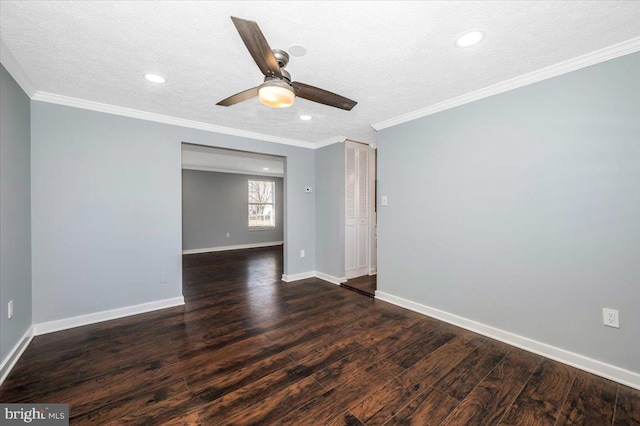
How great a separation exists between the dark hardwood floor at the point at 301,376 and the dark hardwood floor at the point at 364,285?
691mm

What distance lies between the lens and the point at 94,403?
169cm

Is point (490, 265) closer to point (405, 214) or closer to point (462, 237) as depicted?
point (462, 237)

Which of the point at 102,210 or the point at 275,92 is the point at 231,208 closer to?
the point at 102,210

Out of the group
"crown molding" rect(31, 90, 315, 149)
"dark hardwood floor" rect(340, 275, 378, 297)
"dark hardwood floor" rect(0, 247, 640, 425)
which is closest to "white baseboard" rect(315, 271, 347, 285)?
"dark hardwood floor" rect(340, 275, 378, 297)

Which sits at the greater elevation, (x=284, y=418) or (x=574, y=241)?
(x=574, y=241)

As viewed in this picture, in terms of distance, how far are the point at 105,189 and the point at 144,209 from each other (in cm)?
43

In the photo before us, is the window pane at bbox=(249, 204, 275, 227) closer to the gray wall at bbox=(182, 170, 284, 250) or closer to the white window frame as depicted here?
the white window frame

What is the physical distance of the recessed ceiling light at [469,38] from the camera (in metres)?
1.70

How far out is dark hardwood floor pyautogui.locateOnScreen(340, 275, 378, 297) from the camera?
3831 millimetres

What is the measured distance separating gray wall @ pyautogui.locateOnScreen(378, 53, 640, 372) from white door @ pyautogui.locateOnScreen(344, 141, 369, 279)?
1299 millimetres

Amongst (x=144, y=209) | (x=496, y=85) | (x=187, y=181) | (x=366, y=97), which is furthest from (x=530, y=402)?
(x=187, y=181)

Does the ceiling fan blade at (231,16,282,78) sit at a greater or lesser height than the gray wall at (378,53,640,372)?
greater

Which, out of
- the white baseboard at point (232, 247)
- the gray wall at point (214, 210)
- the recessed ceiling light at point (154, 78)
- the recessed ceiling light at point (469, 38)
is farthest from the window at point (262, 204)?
the recessed ceiling light at point (469, 38)

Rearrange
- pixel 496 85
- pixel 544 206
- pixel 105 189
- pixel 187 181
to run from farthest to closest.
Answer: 1. pixel 187 181
2. pixel 105 189
3. pixel 496 85
4. pixel 544 206
